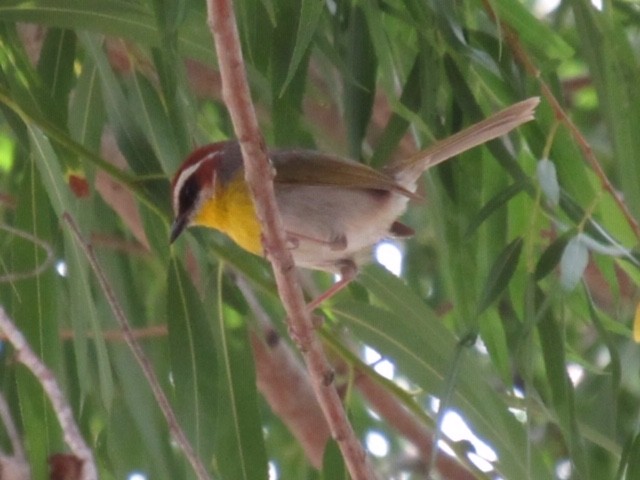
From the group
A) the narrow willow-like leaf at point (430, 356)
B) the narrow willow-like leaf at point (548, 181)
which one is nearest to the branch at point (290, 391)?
the narrow willow-like leaf at point (430, 356)

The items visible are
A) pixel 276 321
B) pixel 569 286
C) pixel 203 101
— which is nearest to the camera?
pixel 569 286

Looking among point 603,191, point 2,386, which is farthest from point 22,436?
point 603,191

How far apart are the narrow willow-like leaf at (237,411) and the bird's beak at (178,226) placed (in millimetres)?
210

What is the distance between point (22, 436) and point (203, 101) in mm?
1769

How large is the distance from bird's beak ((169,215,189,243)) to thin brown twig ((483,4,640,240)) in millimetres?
902

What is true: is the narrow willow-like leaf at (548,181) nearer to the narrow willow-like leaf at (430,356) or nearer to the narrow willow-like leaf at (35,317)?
→ the narrow willow-like leaf at (430,356)

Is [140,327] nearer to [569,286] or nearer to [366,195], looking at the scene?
[366,195]

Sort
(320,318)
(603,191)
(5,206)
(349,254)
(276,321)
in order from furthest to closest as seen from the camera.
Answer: (5,206), (276,321), (349,254), (320,318), (603,191)

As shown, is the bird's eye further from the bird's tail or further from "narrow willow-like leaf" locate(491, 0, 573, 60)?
"narrow willow-like leaf" locate(491, 0, 573, 60)

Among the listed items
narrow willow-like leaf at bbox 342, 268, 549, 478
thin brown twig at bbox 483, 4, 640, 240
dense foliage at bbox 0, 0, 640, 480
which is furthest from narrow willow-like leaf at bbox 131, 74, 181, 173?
thin brown twig at bbox 483, 4, 640, 240

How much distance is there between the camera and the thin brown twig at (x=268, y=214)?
76.7 inches

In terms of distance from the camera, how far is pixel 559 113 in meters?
2.82

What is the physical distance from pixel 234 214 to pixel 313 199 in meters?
0.32

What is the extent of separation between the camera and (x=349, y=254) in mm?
3281
